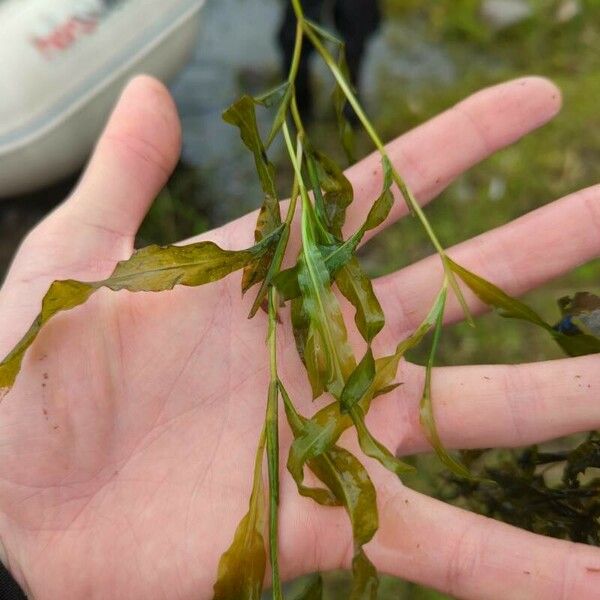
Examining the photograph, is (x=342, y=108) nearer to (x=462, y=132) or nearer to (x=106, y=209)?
(x=462, y=132)

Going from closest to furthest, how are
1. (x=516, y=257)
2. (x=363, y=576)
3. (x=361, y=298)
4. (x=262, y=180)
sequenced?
(x=363, y=576), (x=361, y=298), (x=262, y=180), (x=516, y=257)

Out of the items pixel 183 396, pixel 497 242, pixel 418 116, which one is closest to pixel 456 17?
pixel 418 116

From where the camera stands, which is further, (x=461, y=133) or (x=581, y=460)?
(x=461, y=133)

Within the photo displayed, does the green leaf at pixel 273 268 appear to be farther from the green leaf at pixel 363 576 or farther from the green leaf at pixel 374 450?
the green leaf at pixel 363 576

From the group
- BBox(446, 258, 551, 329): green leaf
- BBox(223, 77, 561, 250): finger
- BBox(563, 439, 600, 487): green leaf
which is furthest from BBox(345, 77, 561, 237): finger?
BBox(563, 439, 600, 487): green leaf

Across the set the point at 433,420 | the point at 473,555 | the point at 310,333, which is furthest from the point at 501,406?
the point at 310,333

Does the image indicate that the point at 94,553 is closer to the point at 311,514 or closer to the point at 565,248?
the point at 311,514

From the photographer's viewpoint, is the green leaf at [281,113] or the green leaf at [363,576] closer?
the green leaf at [363,576]

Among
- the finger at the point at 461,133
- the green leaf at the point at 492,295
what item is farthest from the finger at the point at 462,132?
the green leaf at the point at 492,295
